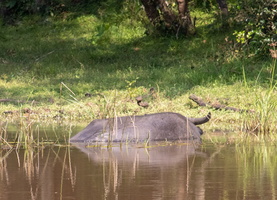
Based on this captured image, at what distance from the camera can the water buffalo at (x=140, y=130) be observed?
6.56 m

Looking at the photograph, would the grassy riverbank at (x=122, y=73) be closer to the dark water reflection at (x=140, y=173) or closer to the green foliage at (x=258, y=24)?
the green foliage at (x=258, y=24)

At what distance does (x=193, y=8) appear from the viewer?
16125 millimetres

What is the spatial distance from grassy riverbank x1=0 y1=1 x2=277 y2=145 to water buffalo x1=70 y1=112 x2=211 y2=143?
219mm

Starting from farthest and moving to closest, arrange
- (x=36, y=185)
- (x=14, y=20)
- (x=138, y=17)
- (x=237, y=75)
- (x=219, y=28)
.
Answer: (x=14, y=20), (x=138, y=17), (x=219, y=28), (x=237, y=75), (x=36, y=185)

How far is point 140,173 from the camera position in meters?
4.87

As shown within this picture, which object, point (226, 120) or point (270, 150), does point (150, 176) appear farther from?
point (226, 120)

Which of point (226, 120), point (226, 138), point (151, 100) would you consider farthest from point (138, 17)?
point (226, 138)

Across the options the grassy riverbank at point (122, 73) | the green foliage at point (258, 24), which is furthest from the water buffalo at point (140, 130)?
the green foliage at point (258, 24)

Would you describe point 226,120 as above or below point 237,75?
below

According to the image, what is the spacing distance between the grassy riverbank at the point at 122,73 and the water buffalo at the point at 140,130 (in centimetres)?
22

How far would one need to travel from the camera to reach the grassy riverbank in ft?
28.1

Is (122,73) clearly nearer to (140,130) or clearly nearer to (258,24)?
(258,24)

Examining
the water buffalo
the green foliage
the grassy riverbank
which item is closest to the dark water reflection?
the water buffalo

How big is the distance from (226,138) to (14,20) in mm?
11766
